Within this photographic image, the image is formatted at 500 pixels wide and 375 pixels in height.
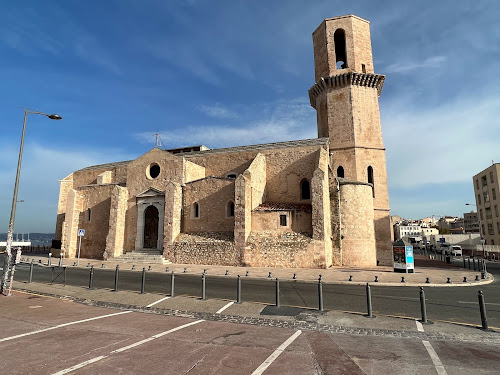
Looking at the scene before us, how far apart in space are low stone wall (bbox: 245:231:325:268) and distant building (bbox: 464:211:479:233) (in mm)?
81434

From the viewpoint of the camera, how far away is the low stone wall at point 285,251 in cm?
2012

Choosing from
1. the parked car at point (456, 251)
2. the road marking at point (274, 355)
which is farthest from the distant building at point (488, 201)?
the road marking at point (274, 355)

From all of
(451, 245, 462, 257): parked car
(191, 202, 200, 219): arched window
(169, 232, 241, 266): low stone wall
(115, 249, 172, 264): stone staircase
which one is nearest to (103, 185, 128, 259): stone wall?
(115, 249, 172, 264): stone staircase

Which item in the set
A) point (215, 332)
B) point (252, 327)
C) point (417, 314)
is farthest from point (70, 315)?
point (417, 314)

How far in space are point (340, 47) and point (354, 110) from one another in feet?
25.9

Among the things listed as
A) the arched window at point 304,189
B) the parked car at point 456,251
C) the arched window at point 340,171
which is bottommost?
the parked car at point 456,251

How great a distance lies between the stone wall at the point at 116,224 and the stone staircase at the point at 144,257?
3.74 ft

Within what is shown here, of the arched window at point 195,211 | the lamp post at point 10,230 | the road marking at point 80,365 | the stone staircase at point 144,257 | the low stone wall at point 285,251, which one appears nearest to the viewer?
the road marking at point 80,365

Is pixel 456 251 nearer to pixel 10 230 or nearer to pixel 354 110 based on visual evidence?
pixel 354 110

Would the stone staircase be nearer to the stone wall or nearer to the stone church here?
the stone church

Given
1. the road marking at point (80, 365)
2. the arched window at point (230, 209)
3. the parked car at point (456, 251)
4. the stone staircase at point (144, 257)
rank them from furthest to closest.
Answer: the parked car at point (456, 251) < the arched window at point (230, 209) < the stone staircase at point (144, 257) < the road marking at point (80, 365)

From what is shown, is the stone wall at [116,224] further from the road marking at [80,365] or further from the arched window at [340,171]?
the road marking at [80,365]

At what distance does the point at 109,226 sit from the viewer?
26.8m

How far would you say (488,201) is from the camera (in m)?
44.7
